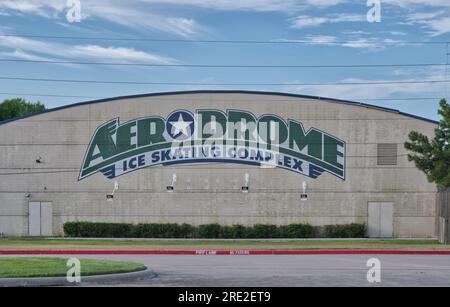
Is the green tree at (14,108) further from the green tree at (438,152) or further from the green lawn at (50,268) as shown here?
the green lawn at (50,268)

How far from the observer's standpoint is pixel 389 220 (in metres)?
42.0

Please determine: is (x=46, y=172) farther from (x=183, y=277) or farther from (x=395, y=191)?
(x=183, y=277)

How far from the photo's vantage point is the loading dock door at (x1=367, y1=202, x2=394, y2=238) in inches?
1651

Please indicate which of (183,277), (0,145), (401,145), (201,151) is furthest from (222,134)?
(183,277)

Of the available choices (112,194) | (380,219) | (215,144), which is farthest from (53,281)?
(380,219)

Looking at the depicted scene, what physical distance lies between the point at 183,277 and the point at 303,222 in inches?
1034

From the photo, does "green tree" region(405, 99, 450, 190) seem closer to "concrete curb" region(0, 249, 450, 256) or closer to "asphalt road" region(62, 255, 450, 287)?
"concrete curb" region(0, 249, 450, 256)

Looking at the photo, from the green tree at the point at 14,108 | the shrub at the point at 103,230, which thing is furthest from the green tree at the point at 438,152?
the green tree at the point at 14,108

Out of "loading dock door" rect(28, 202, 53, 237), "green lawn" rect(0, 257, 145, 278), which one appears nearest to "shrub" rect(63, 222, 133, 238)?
"loading dock door" rect(28, 202, 53, 237)

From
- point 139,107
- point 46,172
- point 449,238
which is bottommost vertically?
point 449,238

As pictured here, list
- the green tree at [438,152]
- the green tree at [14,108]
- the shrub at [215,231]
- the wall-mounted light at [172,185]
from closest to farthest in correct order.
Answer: the green tree at [438,152] → the shrub at [215,231] → the wall-mounted light at [172,185] → the green tree at [14,108]

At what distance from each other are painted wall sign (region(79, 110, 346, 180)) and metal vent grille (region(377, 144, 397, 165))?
2.09m

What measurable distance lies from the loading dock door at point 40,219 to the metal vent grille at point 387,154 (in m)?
19.6

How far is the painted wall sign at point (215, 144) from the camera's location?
4209 cm
